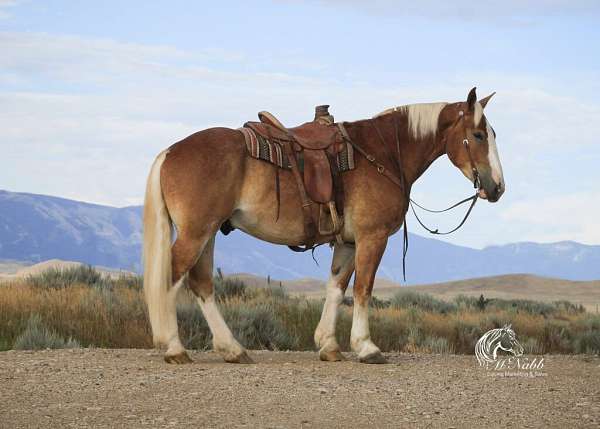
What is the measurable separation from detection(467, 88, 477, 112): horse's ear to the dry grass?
3.65m

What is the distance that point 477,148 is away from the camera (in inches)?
408

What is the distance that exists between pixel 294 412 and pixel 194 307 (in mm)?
6243

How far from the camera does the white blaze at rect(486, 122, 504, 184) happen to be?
10258 millimetres

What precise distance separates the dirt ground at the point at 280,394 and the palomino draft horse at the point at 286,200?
0.55 meters

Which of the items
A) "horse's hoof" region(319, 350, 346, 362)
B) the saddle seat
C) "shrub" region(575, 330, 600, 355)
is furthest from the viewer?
"shrub" region(575, 330, 600, 355)

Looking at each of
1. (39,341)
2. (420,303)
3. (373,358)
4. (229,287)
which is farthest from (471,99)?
(420,303)

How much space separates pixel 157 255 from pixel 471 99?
362 cm

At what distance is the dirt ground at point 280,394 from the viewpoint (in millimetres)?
7621

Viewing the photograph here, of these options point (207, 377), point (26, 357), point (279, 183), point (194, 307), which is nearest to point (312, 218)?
point (279, 183)

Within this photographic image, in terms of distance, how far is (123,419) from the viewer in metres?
7.52

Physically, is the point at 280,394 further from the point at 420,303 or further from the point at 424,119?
the point at 420,303

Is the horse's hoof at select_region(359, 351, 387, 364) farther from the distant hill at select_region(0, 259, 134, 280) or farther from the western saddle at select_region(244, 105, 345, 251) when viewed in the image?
the distant hill at select_region(0, 259, 134, 280)

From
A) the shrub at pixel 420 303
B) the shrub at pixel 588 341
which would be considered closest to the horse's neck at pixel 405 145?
the shrub at pixel 588 341

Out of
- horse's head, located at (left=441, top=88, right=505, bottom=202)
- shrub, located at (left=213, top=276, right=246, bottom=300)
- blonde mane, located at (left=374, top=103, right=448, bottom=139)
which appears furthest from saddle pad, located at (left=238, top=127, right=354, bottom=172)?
shrub, located at (left=213, top=276, right=246, bottom=300)
